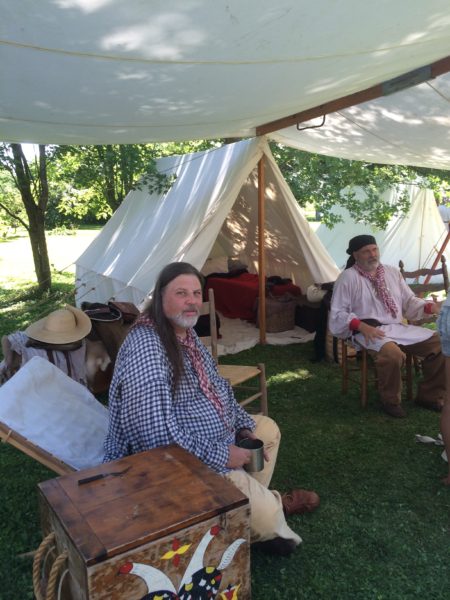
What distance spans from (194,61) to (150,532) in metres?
1.79

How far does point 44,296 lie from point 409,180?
635cm

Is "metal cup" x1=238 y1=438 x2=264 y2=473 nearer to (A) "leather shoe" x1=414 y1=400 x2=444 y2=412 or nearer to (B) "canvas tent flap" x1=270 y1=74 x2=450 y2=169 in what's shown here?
(A) "leather shoe" x1=414 y1=400 x2=444 y2=412

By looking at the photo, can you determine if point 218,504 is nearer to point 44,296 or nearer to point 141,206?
point 141,206

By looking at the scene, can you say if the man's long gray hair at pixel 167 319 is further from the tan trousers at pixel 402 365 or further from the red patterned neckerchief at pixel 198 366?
the tan trousers at pixel 402 365

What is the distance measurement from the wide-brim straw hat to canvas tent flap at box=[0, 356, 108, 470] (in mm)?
693

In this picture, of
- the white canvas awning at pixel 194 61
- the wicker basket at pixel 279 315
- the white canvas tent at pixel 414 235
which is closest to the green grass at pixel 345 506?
the wicker basket at pixel 279 315

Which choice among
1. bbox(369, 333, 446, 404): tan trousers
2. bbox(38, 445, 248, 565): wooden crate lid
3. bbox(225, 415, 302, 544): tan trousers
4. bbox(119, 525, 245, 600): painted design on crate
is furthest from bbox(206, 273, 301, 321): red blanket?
bbox(119, 525, 245, 600): painted design on crate

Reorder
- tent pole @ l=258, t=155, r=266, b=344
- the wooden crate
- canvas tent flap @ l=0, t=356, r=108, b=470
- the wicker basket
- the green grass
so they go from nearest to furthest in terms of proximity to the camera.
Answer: the wooden crate
the green grass
canvas tent flap @ l=0, t=356, r=108, b=470
tent pole @ l=258, t=155, r=266, b=344
the wicker basket

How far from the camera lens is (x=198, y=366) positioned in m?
1.96

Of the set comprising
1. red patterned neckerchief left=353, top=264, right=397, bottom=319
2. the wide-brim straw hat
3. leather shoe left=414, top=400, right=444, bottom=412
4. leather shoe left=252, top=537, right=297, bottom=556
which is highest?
red patterned neckerchief left=353, top=264, right=397, bottom=319

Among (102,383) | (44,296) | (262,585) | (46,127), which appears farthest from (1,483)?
(44,296)

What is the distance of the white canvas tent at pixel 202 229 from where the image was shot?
4.59 m

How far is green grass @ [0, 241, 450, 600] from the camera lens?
1872 millimetres

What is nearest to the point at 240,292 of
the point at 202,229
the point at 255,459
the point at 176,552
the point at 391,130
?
the point at 202,229
